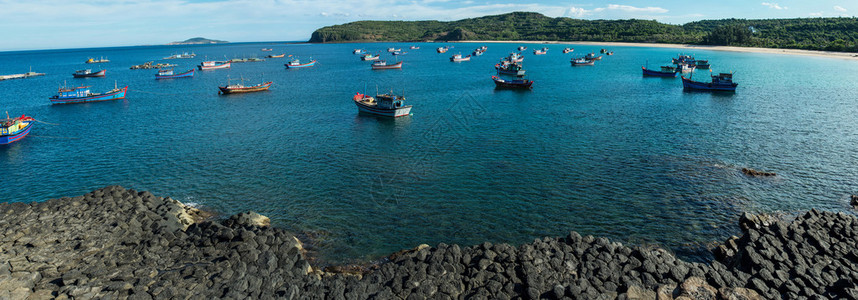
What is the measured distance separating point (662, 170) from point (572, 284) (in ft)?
72.1

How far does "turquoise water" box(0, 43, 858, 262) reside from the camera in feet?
89.7

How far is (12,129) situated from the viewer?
1829 inches

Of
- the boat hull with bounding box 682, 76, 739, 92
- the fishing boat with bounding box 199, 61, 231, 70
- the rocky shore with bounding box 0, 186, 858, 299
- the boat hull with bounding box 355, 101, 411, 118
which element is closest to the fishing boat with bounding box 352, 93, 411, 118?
the boat hull with bounding box 355, 101, 411, 118

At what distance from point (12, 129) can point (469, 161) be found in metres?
47.4

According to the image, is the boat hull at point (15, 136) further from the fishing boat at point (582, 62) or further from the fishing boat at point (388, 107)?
the fishing boat at point (582, 62)

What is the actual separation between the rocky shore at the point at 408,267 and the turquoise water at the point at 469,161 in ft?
12.4

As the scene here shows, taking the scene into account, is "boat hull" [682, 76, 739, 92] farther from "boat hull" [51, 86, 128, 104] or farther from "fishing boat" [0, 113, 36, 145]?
"boat hull" [51, 86, 128, 104]

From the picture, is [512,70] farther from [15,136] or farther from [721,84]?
[15,136]

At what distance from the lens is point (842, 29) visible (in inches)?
6594

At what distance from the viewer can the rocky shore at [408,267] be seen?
1736 cm

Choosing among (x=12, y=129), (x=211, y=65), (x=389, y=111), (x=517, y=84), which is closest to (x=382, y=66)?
(x=211, y=65)

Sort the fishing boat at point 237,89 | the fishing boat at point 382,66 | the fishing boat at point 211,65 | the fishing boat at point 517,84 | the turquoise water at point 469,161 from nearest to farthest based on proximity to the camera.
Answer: the turquoise water at point 469,161
the fishing boat at point 237,89
the fishing boat at point 517,84
the fishing boat at point 382,66
the fishing boat at point 211,65

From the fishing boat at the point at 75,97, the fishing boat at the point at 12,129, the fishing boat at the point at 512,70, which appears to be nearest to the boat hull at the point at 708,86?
the fishing boat at the point at 512,70

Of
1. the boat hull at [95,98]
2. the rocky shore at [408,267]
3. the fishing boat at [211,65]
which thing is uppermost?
the fishing boat at [211,65]
